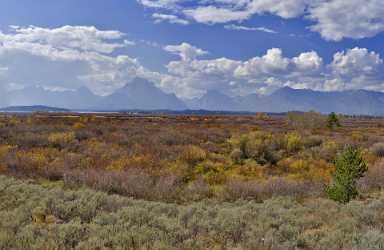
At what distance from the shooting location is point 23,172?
39.1 feet

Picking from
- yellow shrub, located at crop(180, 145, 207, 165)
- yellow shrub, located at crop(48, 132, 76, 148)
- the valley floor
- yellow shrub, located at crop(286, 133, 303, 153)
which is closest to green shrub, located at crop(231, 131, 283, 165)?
yellow shrub, located at crop(286, 133, 303, 153)

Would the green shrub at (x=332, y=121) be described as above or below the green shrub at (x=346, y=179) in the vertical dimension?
above

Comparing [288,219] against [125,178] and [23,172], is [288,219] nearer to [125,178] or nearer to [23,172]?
[125,178]

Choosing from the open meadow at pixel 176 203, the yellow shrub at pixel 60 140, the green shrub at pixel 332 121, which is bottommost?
the open meadow at pixel 176 203

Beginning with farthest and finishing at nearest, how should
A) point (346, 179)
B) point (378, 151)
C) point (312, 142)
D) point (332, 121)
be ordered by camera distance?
point (332, 121), point (312, 142), point (378, 151), point (346, 179)

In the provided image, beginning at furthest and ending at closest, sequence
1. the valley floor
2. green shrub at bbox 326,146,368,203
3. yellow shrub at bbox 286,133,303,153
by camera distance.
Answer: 1. yellow shrub at bbox 286,133,303,153
2. green shrub at bbox 326,146,368,203
3. the valley floor

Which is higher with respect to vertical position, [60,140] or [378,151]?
[60,140]

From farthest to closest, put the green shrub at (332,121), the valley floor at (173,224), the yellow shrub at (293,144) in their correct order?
the green shrub at (332,121) < the yellow shrub at (293,144) < the valley floor at (173,224)

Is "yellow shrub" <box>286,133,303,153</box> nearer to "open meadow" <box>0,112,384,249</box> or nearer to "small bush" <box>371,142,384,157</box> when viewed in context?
"open meadow" <box>0,112,384,249</box>

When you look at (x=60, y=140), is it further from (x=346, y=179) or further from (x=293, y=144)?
(x=346, y=179)

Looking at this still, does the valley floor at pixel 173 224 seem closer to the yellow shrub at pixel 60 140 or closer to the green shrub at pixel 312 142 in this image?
the yellow shrub at pixel 60 140

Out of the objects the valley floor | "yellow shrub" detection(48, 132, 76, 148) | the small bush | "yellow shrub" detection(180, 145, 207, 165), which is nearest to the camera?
the valley floor

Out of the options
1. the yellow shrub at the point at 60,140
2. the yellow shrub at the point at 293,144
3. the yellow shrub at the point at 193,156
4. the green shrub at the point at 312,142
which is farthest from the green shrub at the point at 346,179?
the yellow shrub at the point at 60,140

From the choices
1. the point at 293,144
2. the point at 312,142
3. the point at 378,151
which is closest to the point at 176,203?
the point at 293,144
